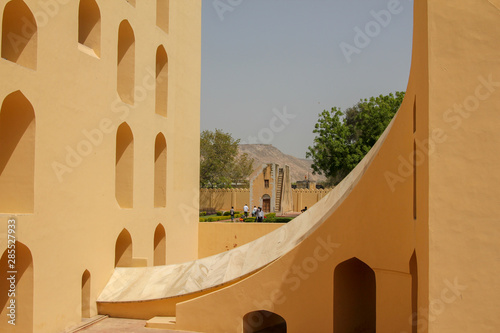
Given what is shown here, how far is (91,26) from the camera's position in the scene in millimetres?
10797

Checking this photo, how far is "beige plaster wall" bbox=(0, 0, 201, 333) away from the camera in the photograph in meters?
8.68

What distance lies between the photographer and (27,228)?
27.5 feet

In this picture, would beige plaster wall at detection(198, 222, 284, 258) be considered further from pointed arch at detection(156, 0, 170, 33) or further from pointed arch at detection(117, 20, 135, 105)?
pointed arch at detection(156, 0, 170, 33)

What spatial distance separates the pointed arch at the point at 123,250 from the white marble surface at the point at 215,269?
639 mm

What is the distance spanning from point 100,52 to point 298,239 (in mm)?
5768

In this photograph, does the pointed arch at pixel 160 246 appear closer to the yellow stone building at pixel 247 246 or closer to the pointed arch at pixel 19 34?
the yellow stone building at pixel 247 246

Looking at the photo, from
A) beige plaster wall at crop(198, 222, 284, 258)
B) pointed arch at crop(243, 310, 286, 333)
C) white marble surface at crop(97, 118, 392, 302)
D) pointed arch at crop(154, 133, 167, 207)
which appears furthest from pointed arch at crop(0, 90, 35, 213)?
beige plaster wall at crop(198, 222, 284, 258)

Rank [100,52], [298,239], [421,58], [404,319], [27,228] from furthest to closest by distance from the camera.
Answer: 1. [100,52]
2. [298,239]
3. [27,228]
4. [404,319]
5. [421,58]

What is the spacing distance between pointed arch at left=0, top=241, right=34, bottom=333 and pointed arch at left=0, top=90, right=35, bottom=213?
31.5 inches

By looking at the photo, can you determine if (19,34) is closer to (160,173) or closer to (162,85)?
(162,85)

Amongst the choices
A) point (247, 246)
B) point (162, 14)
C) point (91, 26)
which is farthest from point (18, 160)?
point (162, 14)
